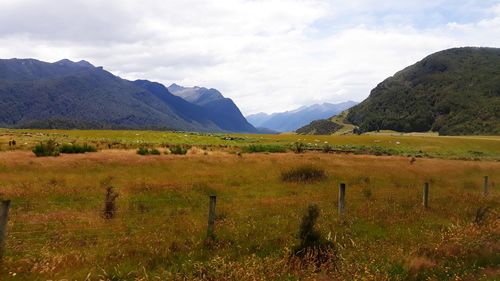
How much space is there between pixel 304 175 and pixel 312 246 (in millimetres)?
20669

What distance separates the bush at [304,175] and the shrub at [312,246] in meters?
19.0

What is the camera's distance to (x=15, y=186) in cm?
2373

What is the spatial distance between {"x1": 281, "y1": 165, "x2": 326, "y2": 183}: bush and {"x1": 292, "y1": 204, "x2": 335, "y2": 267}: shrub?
747 inches

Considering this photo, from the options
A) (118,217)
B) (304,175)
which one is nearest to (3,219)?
(118,217)

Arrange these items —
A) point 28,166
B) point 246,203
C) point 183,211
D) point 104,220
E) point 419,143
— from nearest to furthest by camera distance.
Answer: point 104,220
point 183,211
point 246,203
point 28,166
point 419,143

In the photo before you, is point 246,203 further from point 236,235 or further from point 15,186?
point 15,186

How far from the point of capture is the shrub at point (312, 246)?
39.2ft

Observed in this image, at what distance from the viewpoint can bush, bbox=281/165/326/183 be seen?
32.5 m

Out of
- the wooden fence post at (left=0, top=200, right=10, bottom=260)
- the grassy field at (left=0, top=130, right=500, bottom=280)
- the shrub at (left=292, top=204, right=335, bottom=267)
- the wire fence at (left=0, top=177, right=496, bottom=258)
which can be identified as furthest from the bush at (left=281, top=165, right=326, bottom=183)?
the wooden fence post at (left=0, top=200, right=10, bottom=260)

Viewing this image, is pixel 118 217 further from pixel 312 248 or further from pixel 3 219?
pixel 312 248

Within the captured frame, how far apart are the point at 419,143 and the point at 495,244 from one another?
343 feet

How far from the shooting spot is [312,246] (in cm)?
1252

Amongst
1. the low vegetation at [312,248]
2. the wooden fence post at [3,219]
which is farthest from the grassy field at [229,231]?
the wooden fence post at [3,219]

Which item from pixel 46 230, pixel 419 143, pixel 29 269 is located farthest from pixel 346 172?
pixel 419 143
